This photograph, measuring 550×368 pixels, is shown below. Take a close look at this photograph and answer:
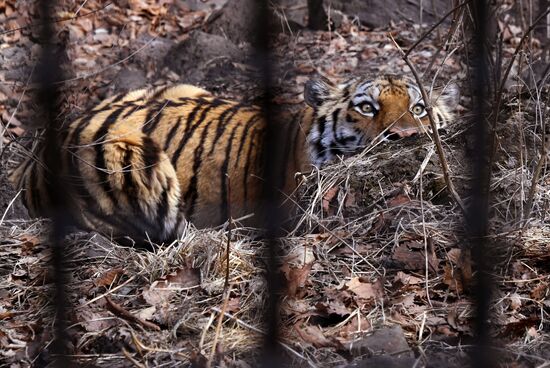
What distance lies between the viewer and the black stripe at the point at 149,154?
554 centimetres

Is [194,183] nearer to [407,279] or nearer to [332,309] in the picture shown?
[407,279]

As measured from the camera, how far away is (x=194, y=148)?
19.4 ft

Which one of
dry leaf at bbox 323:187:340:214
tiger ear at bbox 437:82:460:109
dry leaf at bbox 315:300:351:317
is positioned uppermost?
tiger ear at bbox 437:82:460:109

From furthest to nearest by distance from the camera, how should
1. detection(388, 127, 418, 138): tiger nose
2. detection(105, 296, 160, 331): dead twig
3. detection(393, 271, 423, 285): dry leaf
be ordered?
1. detection(388, 127, 418, 138): tiger nose
2. detection(393, 271, 423, 285): dry leaf
3. detection(105, 296, 160, 331): dead twig

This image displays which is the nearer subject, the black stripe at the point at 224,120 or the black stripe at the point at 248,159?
the black stripe at the point at 248,159

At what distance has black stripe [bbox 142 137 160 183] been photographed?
554cm

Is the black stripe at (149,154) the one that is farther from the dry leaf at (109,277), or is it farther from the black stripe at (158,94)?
the dry leaf at (109,277)

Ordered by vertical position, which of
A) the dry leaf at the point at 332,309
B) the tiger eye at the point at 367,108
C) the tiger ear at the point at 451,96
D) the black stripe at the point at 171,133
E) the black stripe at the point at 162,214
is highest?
the tiger ear at the point at 451,96

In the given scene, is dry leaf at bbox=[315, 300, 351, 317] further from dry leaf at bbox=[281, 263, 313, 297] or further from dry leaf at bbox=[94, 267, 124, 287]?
dry leaf at bbox=[94, 267, 124, 287]

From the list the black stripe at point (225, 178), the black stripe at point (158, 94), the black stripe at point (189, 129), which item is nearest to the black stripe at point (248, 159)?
the black stripe at point (225, 178)

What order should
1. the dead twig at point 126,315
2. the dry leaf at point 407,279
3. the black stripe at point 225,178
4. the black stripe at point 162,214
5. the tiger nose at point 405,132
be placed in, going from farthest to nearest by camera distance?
the black stripe at point 225,178, the black stripe at point 162,214, the tiger nose at point 405,132, the dry leaf at point 407,279, the dead twig at point 126,315

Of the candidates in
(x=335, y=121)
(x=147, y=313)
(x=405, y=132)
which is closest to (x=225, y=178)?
(x=335, y=121)

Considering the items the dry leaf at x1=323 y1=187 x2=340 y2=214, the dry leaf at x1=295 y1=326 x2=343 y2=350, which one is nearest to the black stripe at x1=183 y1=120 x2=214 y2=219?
the dry leaf at x1=323 y1=187 x2=340 y2=214

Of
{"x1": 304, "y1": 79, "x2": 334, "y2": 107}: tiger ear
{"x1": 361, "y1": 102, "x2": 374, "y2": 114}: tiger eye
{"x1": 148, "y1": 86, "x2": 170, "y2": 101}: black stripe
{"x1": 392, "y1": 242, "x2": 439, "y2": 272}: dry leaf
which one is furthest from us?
{"x1": 148, "y1": 86, "x2": 170, "y2": 101}: black stripe
